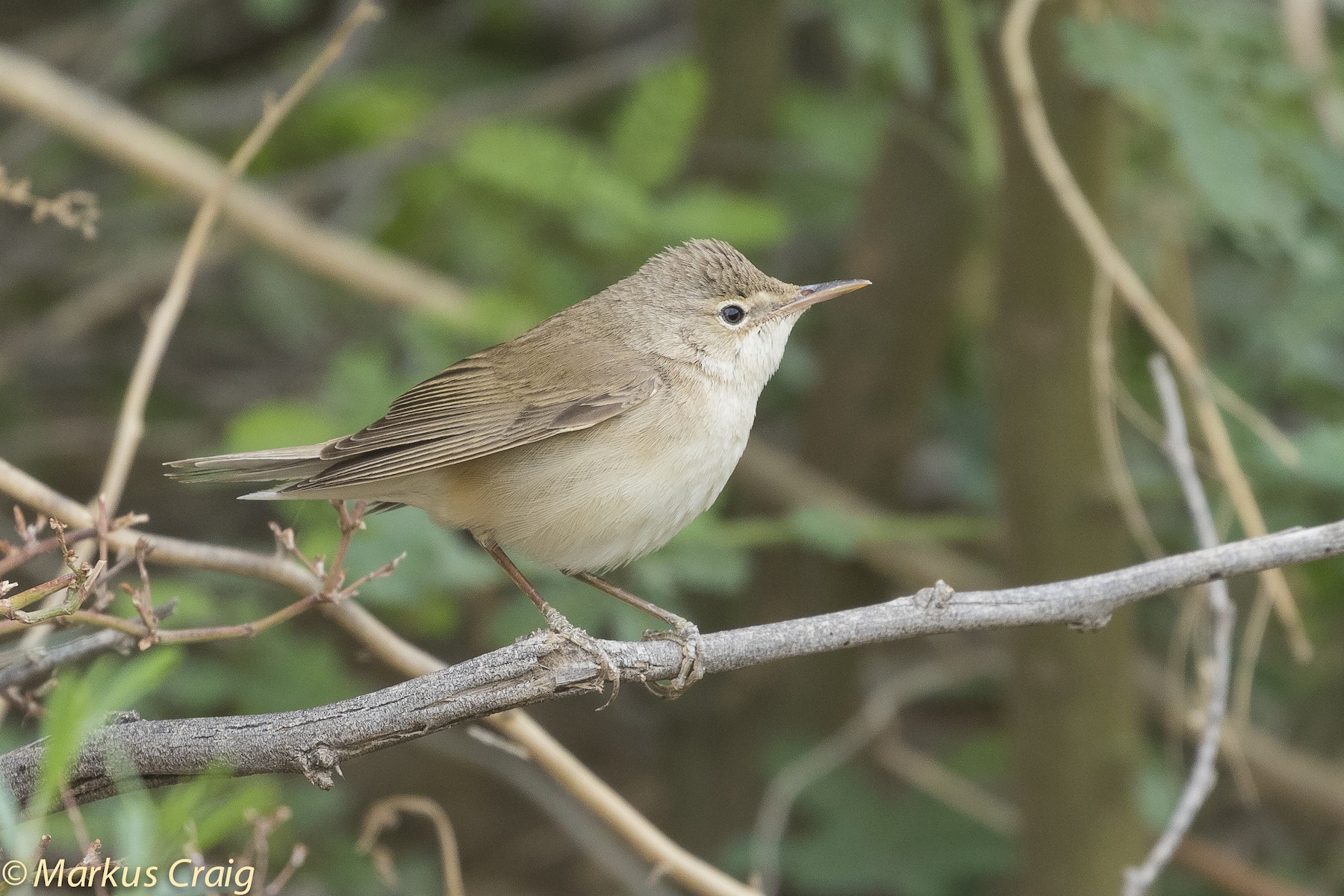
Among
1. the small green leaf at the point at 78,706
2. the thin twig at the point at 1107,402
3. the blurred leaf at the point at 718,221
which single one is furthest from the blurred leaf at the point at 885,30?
the small green leaf at the point at 78,706

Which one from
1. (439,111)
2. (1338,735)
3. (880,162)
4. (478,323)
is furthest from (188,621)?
(1338,735)

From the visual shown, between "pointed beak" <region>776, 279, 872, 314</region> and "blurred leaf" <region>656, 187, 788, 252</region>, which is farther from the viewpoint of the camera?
"blurred leaf" <region>656, 187, 788, 252</region>

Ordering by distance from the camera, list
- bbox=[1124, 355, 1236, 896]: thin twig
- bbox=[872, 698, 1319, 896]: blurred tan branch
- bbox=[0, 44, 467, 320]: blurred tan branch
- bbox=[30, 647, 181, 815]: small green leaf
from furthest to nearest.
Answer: bbox=[0, 44, 467, 320]: blurred tan branch
bbox=[872, 698, 1319, 896]: blurred tan branch
bbox=[1124, 355, 1236, 896]: thin twig
bbox=[30, 647, 181, 815]: small green leaf

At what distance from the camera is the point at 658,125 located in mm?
4398

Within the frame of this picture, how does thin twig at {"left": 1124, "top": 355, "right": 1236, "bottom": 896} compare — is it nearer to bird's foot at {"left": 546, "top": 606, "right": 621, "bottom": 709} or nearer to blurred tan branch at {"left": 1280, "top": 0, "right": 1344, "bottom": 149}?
bird's foot at {"left": 546, "top": 606, "right": 621, "bottom": 709}

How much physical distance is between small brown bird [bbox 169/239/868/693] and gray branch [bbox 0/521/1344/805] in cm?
50

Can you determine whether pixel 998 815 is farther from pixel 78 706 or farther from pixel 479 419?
pixel 78 706

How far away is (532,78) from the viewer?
618 centimetres

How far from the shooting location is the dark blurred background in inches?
161

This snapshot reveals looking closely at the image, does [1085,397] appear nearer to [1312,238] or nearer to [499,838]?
[1312,238]

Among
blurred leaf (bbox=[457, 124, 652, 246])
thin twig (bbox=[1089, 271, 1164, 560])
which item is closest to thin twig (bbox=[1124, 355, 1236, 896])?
thin twig (bbox=[1089, 271, 1164, 560])

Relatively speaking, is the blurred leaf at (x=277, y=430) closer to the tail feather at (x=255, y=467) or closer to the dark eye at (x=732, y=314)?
the tail feather at (x=255, y=467)

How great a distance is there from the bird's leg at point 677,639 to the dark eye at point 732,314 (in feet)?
2.38

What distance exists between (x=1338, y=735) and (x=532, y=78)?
4.36 meters
